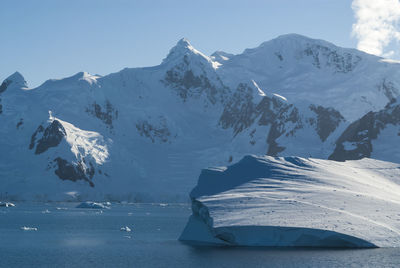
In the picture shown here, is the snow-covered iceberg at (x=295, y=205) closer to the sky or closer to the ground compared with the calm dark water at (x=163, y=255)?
closer to the sky

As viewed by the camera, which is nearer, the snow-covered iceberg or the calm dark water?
the calm dark water

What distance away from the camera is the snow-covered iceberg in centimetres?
8550

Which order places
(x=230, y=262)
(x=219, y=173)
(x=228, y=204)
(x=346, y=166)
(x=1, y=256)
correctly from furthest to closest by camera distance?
(x=346, y=166) → (x=219, y=173) → (x=228, y=204) → (x=1, y=256) → (x=230, y=262)

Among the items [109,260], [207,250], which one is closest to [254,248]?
[207,250]

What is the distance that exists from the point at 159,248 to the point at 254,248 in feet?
47.2

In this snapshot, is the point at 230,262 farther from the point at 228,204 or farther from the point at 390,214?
the point at 390,214

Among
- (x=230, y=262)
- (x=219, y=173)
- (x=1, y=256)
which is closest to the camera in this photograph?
(x=230, y=262)

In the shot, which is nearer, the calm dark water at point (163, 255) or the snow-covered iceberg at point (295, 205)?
the calm dark water at point (163, 255)

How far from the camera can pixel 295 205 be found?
91.6 m

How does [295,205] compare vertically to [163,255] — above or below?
above

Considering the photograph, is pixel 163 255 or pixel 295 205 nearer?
pixel 163 255

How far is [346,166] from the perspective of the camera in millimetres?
116438

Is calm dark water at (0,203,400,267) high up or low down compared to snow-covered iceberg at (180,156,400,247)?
down

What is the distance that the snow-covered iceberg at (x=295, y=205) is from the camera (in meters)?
85.5
